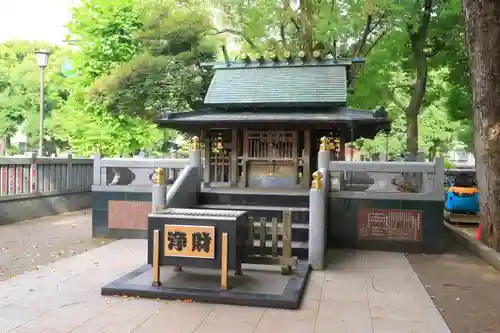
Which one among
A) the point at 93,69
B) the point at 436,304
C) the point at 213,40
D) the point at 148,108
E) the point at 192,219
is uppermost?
the point at 213,40

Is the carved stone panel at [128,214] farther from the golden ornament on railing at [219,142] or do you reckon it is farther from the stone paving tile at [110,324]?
the stone paving tile at [110,324]

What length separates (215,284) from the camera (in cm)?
681

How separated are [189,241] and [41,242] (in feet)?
18.0

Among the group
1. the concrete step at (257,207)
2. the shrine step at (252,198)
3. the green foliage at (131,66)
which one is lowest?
the concrete step at (257,207)

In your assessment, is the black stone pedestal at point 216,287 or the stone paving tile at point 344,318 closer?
the stone paving tile at point 344,318

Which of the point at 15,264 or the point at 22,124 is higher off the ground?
the point at 22,124

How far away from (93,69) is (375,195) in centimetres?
1469

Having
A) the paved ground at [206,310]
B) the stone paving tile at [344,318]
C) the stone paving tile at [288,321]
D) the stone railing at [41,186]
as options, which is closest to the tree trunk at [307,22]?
the stone railing at [41,186]

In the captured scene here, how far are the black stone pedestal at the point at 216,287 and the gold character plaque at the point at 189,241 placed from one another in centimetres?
50

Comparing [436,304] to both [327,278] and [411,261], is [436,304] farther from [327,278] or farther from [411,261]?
[411,261]

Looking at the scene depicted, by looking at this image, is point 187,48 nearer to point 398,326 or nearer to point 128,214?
point 128,214

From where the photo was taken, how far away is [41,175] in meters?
14.7

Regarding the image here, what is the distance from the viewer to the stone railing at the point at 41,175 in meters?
13.1

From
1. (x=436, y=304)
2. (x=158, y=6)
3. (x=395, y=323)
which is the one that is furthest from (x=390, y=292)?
(x=158, y=6)
